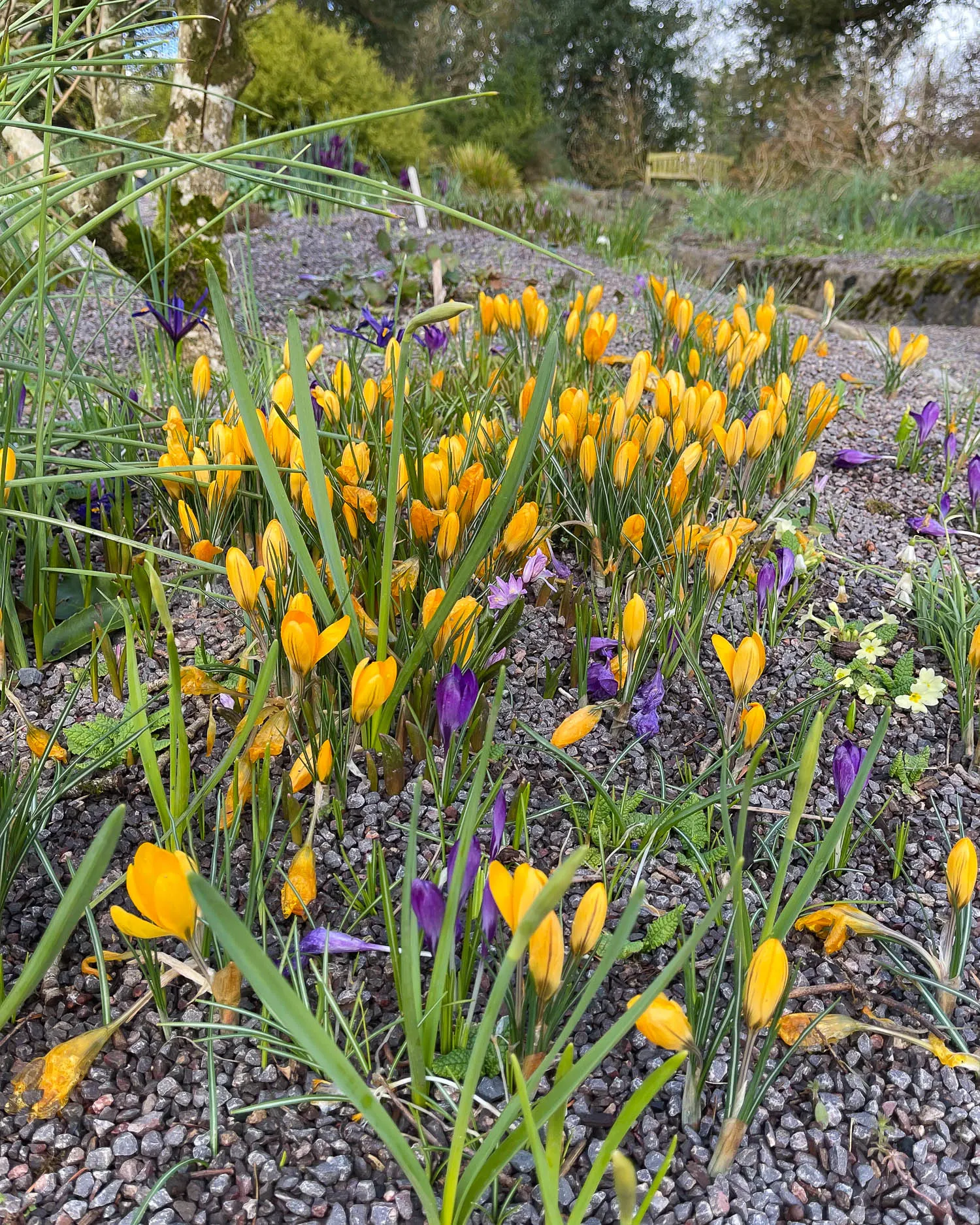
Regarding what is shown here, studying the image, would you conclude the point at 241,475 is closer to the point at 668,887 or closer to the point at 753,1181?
the point at 668,887

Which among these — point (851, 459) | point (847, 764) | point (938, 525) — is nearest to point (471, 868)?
point (847, 764)

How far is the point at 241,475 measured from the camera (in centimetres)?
163

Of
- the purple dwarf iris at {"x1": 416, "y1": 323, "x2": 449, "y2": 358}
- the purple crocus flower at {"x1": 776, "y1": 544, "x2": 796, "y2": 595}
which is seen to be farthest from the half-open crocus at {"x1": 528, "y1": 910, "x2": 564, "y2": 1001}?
the purple dwarf iris at {"x1": 416, "y1": 323, "x2": 449, "y2": 358}

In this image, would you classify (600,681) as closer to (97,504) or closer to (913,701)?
(913,701)

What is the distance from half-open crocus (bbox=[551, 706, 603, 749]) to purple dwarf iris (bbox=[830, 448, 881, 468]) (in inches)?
63.7

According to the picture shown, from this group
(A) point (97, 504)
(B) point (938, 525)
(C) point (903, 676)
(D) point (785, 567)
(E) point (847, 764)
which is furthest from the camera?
(B) point (938, 525)

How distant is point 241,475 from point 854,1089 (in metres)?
1.34

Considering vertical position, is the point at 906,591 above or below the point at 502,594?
below

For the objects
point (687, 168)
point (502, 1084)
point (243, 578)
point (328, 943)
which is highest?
Result: point (687, 168)

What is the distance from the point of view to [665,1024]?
0.87 m

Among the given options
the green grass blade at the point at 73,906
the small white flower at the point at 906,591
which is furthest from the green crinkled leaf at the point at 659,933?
the small white flower at the point at 906,591

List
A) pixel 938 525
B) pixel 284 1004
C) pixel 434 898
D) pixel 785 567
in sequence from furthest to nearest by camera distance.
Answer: pixel 938 525 < pixel 785 567 < pixel 434 898 < pixel 284 1004

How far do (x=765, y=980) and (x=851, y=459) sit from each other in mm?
2038

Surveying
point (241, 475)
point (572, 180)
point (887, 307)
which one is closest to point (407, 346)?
point (241, 475)
